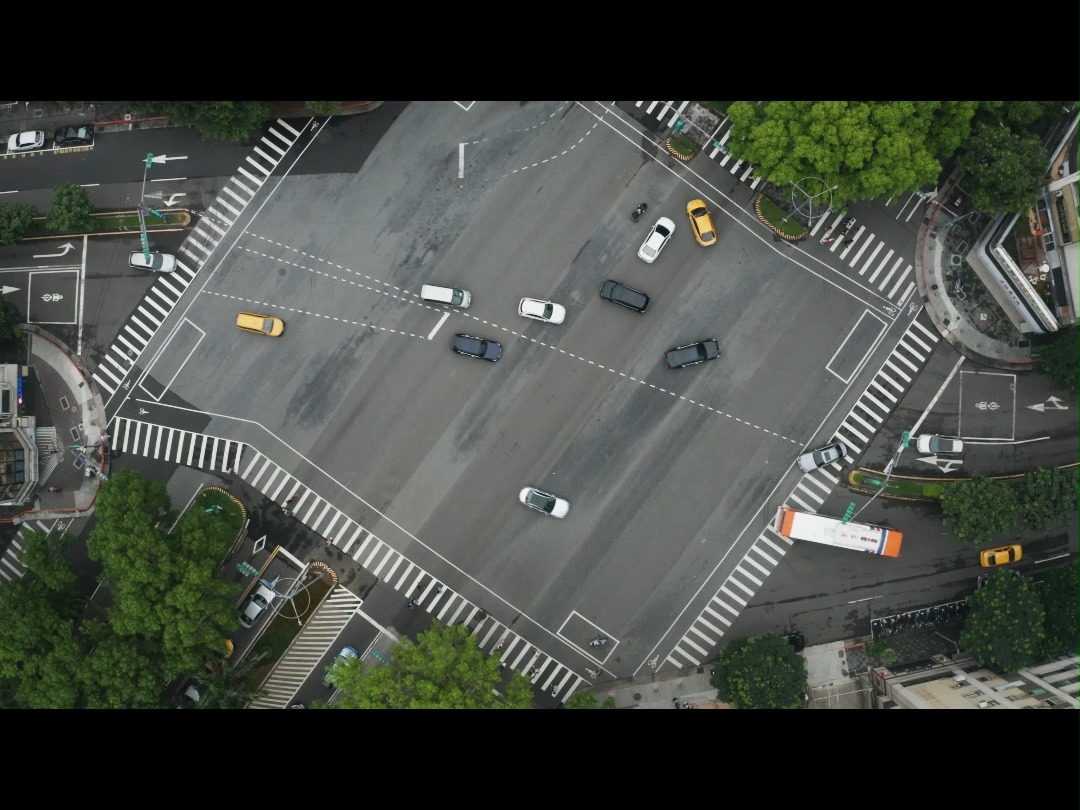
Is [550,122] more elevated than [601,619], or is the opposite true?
[550,122]

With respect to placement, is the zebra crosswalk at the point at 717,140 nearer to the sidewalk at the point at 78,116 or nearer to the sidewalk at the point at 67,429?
the sidewalk at the point at 78,116

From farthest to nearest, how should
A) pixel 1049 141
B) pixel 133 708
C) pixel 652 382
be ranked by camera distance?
pixel 652 382 → pixel 1049 141 → pixel 133 708

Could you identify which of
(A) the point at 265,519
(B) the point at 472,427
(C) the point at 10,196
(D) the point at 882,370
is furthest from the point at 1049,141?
(C) the point at 10,196

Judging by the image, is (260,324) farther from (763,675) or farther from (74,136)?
(763,675)

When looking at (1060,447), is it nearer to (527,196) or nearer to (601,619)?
(601,619)

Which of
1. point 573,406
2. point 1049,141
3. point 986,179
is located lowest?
point 573,406

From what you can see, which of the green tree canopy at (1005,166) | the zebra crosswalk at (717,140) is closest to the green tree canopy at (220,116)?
the zebra crosswalk at (717,140)

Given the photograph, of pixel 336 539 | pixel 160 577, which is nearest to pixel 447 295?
pixel 336 539
